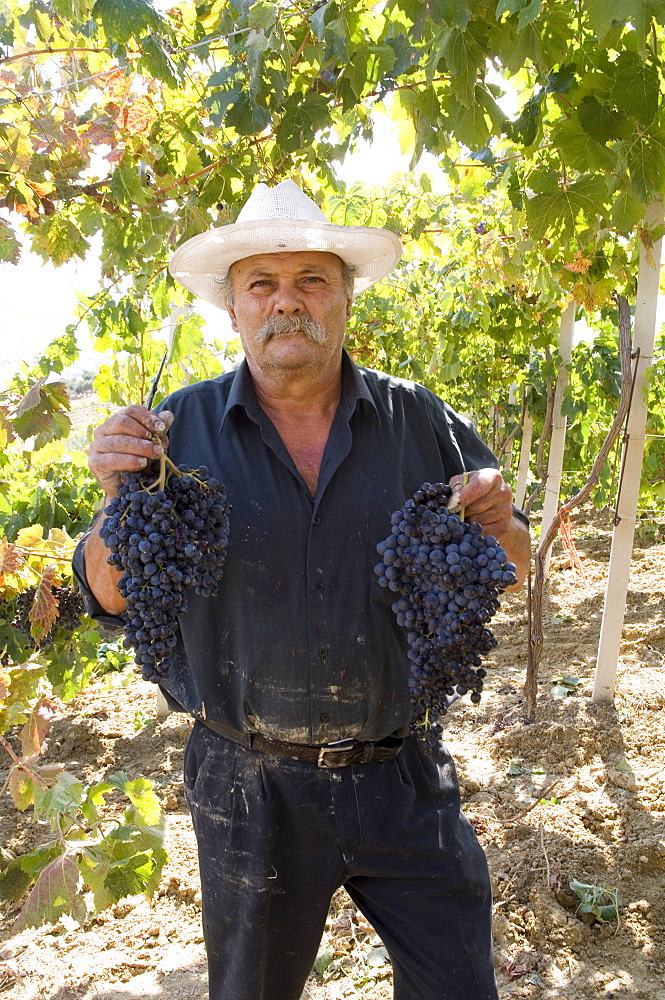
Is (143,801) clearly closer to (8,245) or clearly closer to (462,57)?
(8,245)

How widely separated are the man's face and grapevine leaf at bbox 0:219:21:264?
95cm

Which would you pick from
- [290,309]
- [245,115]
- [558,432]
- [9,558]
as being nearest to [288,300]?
[290,309]

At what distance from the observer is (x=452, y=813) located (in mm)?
2359

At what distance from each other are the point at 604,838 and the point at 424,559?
8.63ft

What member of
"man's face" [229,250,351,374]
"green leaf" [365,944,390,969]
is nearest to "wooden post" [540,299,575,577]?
"green leaf" [365,944,390,969]

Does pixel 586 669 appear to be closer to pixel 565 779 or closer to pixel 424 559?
pixel 565 779

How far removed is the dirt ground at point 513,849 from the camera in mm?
Result: 3047

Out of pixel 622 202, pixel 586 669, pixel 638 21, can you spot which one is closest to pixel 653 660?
pixel 586 669

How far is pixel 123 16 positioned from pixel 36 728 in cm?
208

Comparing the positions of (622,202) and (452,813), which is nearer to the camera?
(452,813)

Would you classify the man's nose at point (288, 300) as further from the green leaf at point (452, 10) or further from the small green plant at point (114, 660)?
the small green plant at point (114, 660)

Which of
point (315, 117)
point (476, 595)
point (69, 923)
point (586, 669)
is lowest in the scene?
point (69, 923)

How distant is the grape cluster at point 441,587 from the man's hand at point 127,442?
0.57 meters

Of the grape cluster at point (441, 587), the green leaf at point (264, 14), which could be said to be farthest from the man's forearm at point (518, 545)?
the green leaf at point (264, 14)
